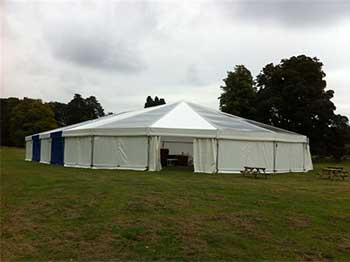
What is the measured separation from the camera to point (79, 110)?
7700 centimetres

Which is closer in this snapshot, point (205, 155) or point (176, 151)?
point (205, 155)

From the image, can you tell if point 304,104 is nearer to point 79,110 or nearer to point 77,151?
point 77,151

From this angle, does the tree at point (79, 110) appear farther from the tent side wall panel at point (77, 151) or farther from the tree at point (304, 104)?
the tent side wall panel at point (77, 151)

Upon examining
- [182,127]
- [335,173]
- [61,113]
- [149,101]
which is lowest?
[335,173]

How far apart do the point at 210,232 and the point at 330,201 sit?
4525 millimetres

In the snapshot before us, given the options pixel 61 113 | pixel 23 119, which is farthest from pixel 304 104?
pixel 61 113

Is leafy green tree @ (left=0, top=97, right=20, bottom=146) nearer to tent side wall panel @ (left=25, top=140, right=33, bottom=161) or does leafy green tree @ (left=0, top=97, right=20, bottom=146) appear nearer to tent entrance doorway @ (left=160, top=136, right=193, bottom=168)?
tent side wall panel @ (left=25, top=140, right=33, bottom=161)

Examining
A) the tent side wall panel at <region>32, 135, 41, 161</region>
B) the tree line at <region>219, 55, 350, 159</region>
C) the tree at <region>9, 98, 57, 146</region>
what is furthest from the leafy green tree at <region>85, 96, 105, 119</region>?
the tent side wall panel at <region>32, 135, 41, 161</region>

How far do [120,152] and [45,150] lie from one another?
8.31m

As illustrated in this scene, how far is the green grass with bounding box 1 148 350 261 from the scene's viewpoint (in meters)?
5.75

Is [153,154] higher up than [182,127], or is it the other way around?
[182,127]

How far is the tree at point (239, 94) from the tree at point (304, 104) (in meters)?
2.75

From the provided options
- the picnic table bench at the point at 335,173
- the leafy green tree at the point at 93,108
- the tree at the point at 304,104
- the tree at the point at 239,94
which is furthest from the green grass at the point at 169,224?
the leafy green tree at the point at 93,108

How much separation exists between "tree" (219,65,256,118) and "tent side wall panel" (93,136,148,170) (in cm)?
2186
